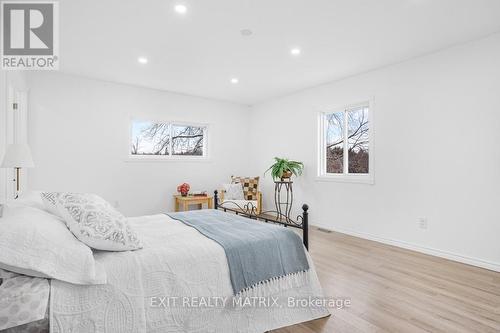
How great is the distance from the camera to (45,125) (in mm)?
4270

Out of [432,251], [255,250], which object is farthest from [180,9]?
[432,251]

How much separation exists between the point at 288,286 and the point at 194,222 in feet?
2.95

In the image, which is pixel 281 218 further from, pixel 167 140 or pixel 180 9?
pixel 180 9

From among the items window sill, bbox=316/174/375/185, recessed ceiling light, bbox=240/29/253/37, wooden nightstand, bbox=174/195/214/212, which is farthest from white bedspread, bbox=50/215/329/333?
wooden nightstand, bbox=174/195/214/212

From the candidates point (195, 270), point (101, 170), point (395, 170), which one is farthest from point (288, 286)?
point (101, 170)

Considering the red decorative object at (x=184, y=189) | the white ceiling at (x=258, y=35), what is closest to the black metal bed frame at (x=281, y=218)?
the red decorative object at (x=184, y=189)

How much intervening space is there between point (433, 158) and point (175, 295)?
341 centimetres

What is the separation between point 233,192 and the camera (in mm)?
5496

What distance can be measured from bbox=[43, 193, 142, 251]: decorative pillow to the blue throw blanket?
1.80ft

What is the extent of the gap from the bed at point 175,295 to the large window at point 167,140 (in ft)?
11.7

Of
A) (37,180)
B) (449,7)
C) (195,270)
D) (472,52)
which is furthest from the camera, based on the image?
(37,180)

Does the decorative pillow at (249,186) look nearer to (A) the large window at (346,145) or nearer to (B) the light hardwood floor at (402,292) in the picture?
(A) the large window at (346,145)

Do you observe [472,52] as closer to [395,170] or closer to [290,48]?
[395,170]

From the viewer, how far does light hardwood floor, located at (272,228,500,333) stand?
1.98m
